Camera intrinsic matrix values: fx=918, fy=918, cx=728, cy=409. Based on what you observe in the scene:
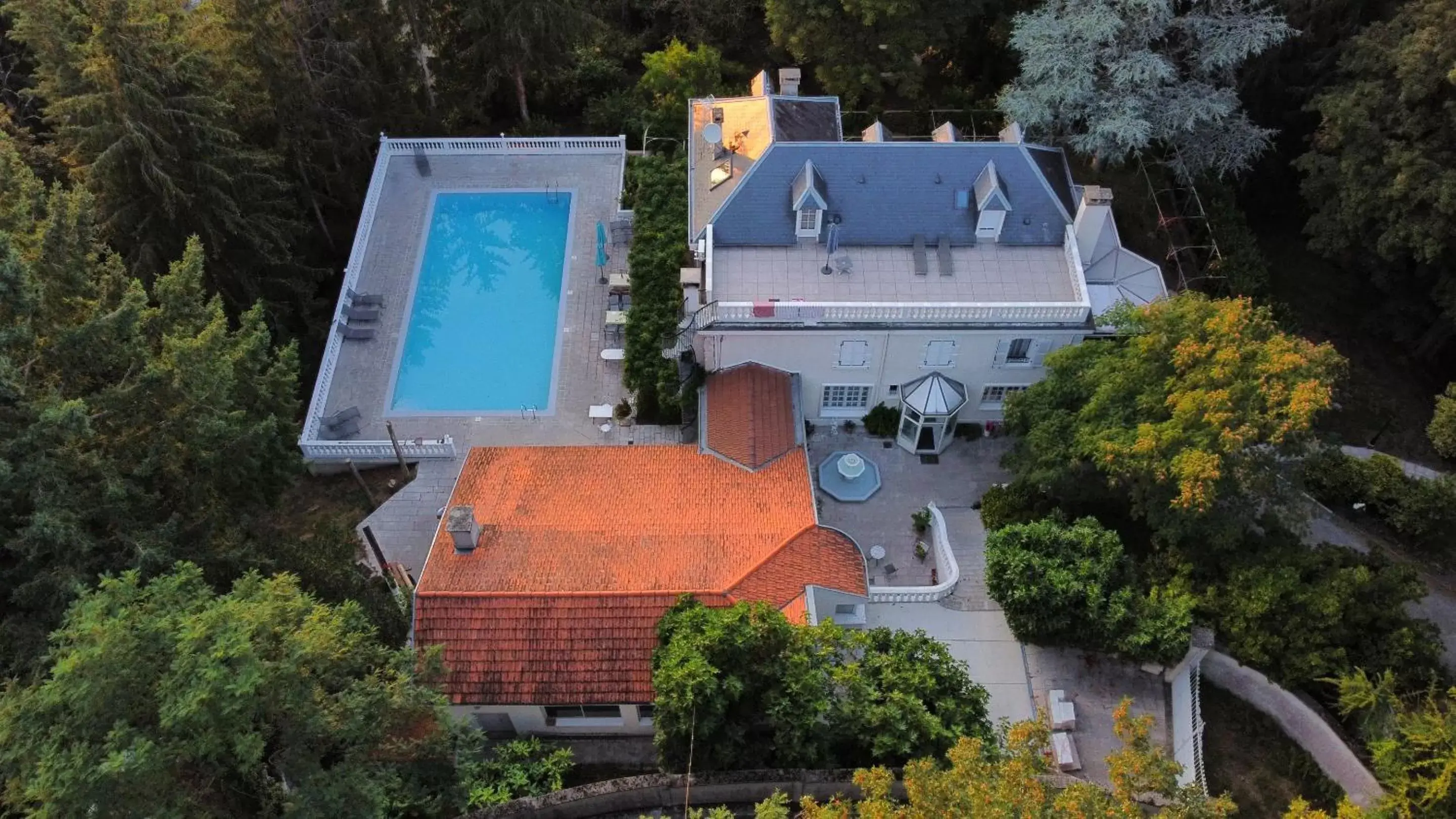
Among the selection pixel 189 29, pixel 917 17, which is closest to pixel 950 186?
pixel 917 17

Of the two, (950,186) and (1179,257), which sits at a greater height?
(950,186)

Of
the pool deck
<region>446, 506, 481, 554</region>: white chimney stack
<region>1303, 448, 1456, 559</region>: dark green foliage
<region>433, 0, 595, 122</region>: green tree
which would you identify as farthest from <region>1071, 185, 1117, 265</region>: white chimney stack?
<region>433, 0, 595, 122</region>: green tree

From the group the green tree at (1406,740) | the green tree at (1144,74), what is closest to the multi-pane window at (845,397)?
the green tree at (1144,74)

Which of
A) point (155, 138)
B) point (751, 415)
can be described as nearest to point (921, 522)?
point (751, 415)

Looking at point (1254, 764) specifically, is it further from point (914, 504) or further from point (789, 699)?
point (789, 699)

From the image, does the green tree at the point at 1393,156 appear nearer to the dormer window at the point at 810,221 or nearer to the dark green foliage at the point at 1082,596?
the dark green foliage at the point at 1082,596

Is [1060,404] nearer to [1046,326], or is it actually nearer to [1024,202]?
[1046,326]
